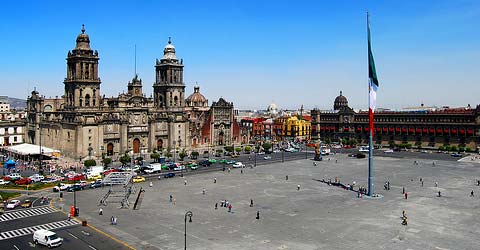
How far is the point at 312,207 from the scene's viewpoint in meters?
58.1

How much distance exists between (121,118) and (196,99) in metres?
49.4

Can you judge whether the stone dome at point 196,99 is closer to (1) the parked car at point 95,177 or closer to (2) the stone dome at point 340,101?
(2) the stone dome at point 340,101

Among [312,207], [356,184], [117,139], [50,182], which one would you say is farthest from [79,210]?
[117,139]

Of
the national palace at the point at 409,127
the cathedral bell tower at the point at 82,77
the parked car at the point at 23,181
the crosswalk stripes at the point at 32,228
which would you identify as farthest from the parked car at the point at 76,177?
the national palace at the point at 409,127

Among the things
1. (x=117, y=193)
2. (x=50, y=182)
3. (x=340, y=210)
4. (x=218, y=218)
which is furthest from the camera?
(x=50, y=182)

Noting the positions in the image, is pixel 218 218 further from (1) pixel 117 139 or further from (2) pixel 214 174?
(1) pixel 117 139

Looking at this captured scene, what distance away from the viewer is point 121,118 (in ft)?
357

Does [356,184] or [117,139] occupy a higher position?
[117,139]

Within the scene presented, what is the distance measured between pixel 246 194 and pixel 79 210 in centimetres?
2361

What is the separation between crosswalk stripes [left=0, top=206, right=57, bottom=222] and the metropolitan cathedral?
44306mm

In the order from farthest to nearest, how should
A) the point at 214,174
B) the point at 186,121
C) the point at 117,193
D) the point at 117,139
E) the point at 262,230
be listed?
the point at 186,121 → the point at 117,139 → the point at 214,174 → the point at 117,193 → the point at 262,230

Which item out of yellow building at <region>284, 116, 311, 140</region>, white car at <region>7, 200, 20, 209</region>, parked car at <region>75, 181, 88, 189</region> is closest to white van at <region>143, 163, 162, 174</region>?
parked car at <region>75, 181, 88, 189</region>

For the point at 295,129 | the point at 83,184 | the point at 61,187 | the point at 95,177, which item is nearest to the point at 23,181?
the point at 61,187

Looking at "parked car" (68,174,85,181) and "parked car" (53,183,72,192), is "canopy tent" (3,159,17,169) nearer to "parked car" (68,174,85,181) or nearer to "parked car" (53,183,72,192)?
"parked car" (68,174,85,181)
